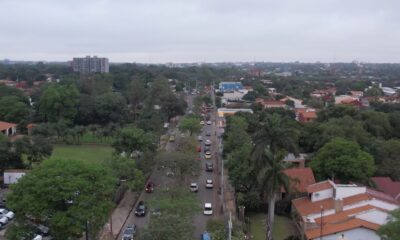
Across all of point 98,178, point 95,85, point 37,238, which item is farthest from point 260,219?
point 95,85

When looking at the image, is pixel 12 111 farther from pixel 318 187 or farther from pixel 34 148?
pixel 318 187

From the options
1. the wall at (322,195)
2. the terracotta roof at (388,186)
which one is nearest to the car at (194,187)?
the wall at (322,195)

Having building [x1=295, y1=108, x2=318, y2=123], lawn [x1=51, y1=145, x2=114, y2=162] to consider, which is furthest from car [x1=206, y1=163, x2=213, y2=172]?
building [x1=295, y1=108, x2=318, y2=123]

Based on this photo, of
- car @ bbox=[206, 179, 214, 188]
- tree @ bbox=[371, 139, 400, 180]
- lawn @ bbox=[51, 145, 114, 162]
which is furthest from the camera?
lawn @ bbox=[51, 145, 114, 162]

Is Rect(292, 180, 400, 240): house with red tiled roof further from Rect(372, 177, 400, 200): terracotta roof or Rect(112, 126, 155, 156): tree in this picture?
Rect(112, 126, 155, 156): tree

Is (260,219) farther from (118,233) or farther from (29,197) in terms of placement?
(29,197)

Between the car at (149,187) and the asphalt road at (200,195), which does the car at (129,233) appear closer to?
the asphalt road at (200,195)

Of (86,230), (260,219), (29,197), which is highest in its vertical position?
(29,197)

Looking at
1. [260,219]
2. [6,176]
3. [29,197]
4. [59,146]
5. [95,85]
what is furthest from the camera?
[95,85]
